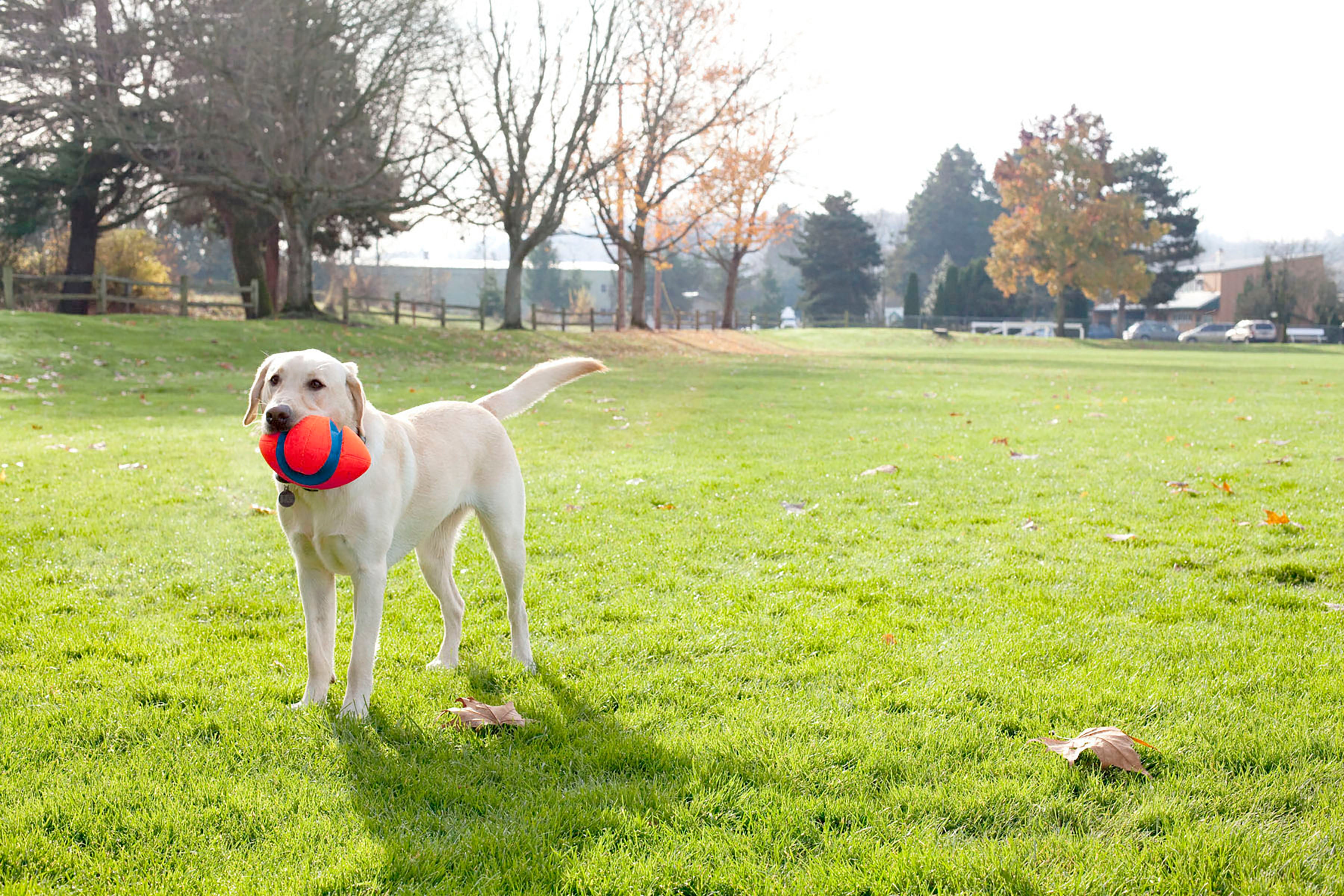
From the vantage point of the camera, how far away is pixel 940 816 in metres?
2.84

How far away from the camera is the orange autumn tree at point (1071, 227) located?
54438 mm

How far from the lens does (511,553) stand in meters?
4.25

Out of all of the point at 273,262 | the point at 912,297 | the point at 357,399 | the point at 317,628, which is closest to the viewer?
the point at 357,399

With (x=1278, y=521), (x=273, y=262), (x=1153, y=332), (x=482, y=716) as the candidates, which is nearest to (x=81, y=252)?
(x=273, y=262)

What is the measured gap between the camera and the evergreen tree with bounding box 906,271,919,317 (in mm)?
68750

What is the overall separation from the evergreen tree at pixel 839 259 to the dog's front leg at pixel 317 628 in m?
69.8

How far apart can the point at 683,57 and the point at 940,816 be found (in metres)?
36.8

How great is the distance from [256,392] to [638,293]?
39802 mm

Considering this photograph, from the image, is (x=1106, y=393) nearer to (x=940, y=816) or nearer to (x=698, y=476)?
(x=698, y=476)

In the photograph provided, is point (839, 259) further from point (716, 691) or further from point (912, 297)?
point (716, 691)

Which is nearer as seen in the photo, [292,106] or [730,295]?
[292,106]

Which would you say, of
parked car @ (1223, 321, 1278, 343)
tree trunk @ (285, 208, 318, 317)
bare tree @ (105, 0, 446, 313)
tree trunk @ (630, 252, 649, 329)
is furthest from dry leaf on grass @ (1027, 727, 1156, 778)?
parked car @ (1223, 321, 1278, 343)

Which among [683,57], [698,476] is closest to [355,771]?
[698,476]

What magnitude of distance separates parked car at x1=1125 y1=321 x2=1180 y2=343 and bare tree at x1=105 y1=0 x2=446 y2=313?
2156 inches
